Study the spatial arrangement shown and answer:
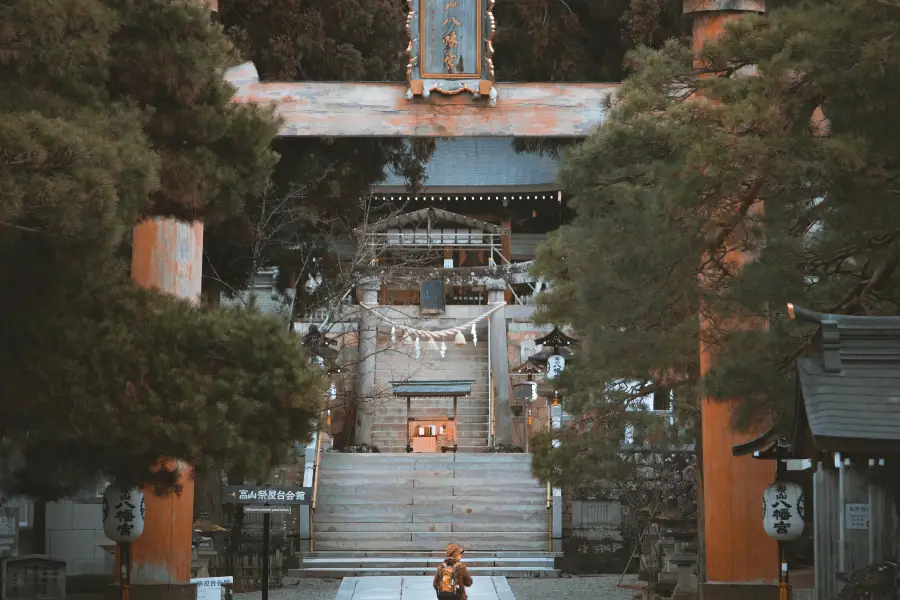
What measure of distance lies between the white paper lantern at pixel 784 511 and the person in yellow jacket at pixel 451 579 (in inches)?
105

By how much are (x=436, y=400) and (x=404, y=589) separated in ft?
41.0

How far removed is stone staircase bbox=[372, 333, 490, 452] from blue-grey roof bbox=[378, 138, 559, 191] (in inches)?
193

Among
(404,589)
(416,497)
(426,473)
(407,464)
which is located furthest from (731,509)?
(407,464)

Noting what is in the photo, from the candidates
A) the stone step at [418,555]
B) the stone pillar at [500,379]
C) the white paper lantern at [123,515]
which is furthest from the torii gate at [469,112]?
the stone pillar at [500,379]

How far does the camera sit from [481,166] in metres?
37.2

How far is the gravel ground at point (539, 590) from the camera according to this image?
19.3 m

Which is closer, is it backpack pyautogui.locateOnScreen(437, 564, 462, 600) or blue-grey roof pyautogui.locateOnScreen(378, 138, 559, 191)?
backpack pyautogui.locateOnScreen(437, 564, 462, 600)

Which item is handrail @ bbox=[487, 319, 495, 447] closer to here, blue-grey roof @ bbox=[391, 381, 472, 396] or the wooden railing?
blue-grey roof @ bbox=[391, 381, 472, 396]

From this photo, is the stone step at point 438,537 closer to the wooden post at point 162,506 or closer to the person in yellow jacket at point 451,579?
the wooden post at point 162,506

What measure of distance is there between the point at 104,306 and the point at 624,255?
434 cm

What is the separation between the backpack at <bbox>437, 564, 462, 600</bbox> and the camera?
40.6 feet

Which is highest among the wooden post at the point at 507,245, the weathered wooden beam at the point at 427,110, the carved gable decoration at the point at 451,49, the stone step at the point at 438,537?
the wooden post at the point at 507,245

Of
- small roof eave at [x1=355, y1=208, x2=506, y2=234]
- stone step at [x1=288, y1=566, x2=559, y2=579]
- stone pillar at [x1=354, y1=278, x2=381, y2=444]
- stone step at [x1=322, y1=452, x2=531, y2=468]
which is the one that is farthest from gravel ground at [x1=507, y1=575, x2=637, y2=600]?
small roof eave at [x1=355, y1=208, x2=506, y2=234]

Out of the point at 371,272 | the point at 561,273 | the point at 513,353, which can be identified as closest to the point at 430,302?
the point at 513,353
